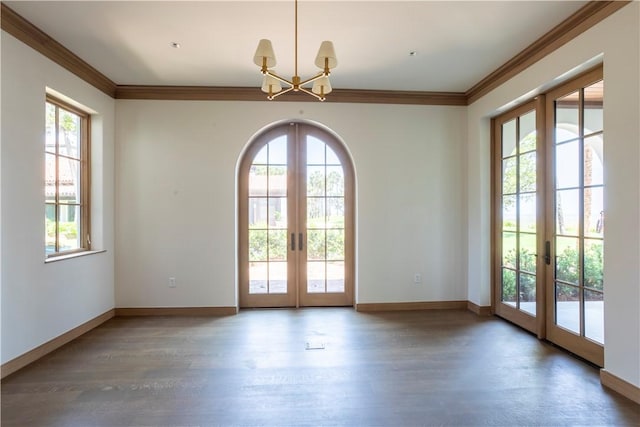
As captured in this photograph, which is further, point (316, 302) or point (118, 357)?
point (316, 302)

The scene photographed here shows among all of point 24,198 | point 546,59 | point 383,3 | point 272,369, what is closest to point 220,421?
point 272,369

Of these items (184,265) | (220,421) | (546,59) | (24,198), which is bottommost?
(220,421)

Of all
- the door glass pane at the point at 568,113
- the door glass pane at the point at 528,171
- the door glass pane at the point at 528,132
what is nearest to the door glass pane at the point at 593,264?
the door glass pane at the point at 528,171

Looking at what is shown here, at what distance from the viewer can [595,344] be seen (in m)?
2.78

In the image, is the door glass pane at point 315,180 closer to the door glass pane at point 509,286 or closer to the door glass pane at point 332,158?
the door glass pane at point 332,158

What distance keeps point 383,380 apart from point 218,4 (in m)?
3.19

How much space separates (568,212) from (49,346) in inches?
199

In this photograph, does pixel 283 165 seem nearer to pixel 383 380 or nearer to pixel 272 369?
pixel 272 369

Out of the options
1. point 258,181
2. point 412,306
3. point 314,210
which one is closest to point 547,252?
point 412,306

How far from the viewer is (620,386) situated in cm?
238

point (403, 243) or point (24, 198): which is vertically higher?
point (24, 198)

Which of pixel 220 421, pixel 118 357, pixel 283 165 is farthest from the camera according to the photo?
pixel 283 165

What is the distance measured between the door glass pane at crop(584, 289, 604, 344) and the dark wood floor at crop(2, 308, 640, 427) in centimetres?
27

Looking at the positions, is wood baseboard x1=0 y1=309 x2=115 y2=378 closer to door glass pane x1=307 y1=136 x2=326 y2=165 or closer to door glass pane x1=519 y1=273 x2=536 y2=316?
door glass pane x1=307 y1=136 x2=326 y2=165
